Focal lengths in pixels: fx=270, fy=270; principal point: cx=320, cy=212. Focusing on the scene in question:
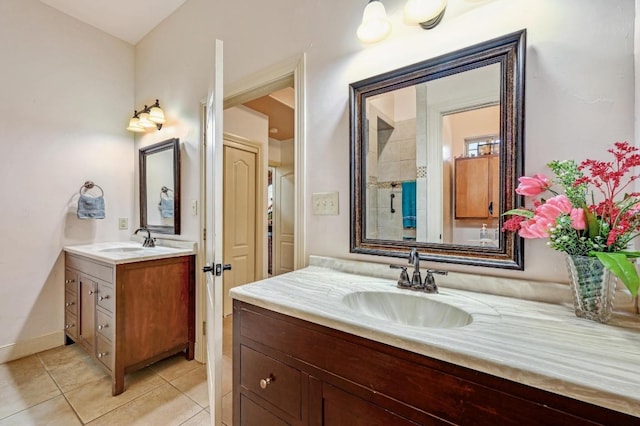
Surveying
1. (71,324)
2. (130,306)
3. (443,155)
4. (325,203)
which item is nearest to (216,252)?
(325,203)

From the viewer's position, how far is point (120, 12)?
2340 millimetres

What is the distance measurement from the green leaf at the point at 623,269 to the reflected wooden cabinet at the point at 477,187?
0.38 meters

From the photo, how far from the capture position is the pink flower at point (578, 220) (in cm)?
74

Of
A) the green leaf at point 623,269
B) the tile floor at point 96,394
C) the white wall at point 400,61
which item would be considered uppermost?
the white wall at point 400,61

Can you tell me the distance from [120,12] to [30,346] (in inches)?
113

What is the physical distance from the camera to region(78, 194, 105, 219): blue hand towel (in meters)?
2.33

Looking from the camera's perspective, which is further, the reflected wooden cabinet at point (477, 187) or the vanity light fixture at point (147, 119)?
the vanity light fixture at point (147, 119)

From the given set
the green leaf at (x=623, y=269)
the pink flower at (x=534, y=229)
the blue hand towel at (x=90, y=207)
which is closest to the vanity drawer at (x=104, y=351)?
the blue hand towel at (x=90, y=207)

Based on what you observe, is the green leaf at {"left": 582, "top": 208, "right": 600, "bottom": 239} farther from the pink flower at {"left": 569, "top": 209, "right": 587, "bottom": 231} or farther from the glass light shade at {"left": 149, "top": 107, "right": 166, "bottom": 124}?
the glass light shade at {"left": 149, "top": 107, "right": 166, "bottom": 124}

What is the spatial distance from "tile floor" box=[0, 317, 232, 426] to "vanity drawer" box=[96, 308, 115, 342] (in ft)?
1.08

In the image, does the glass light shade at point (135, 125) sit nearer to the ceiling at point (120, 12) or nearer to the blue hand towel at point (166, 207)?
the blue hand towel at point (166, 207)

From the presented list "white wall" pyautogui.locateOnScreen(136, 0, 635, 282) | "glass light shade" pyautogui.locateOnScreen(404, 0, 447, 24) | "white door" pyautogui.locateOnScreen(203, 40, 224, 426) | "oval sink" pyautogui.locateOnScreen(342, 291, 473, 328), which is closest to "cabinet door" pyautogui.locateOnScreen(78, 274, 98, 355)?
"white wall" pyautogui.locateOnScreen(136, 0, 635, 282)

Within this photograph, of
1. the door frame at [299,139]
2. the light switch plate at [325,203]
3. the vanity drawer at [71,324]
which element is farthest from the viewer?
the vanity drawer at [71,324]

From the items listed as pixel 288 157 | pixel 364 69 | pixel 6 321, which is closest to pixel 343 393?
pixel 364 69
